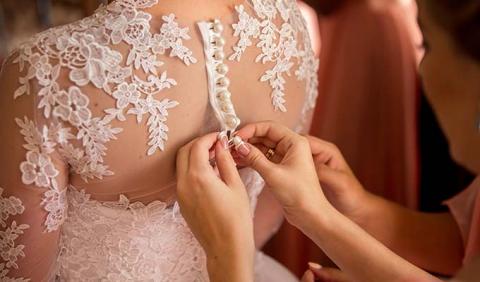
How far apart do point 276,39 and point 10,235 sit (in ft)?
1.51

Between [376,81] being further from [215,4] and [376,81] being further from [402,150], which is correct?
[215,4]

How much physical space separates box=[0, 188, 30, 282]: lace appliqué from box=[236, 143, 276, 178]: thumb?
0.99 feet

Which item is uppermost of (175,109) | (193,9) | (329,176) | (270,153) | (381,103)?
(193,9)

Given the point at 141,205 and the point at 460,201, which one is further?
the point at 460,201

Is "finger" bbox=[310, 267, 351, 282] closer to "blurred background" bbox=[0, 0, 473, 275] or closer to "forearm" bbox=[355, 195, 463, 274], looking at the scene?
"forearm" bbox=[355, 195, 463, 274]

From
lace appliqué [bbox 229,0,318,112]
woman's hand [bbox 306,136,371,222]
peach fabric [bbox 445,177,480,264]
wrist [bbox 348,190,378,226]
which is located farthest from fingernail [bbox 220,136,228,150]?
peach fabric [bbox 445,177,480,264]

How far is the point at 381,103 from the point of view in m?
1.48

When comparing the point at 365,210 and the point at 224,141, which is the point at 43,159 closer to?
the point at 224,141

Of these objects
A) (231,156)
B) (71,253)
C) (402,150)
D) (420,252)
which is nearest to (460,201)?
(420,252)

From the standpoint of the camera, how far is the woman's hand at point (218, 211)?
30.7 inches

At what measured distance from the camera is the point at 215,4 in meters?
0.82

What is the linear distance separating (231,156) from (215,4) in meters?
0.20

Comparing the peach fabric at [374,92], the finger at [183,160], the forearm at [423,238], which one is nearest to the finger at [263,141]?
the finger at [183,160]

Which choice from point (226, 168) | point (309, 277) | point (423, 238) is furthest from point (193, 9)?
point (423, 238)
